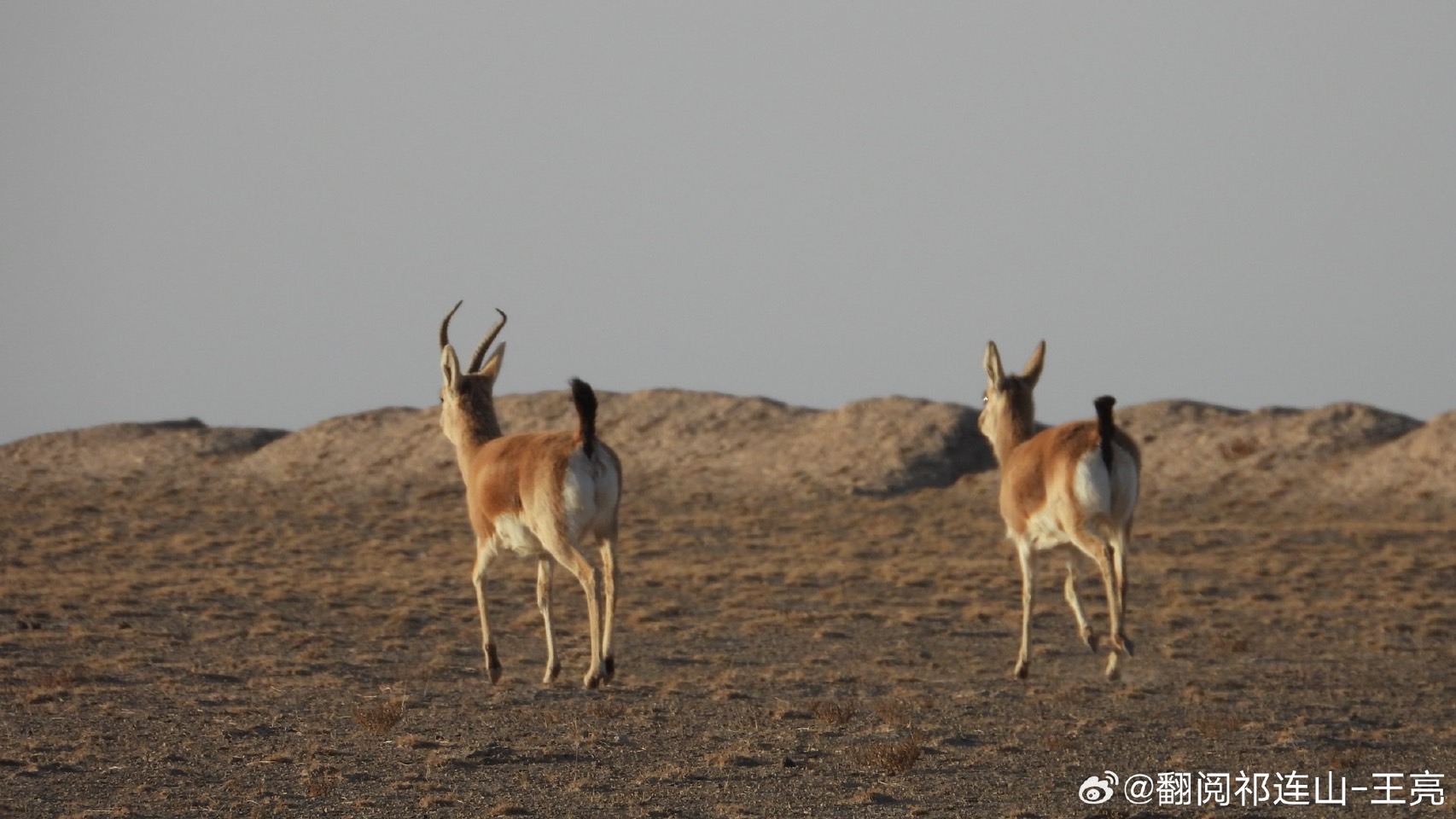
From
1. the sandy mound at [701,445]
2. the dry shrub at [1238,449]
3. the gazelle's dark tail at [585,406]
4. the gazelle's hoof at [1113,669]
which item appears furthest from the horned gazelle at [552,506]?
the dry shrub at [1238,449]

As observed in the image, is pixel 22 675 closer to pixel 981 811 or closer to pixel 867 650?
pixel 867 650

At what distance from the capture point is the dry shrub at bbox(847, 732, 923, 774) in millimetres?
10875

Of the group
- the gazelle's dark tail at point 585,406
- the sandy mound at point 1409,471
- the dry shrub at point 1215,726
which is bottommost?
the dry shrub at point 1215,726

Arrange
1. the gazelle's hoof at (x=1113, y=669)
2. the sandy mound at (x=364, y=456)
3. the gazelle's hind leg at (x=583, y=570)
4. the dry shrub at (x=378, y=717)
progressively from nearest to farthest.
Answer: the dry shrub at (x=378, y=717), the gazelle's hind leg at (x=583, y=570), the gazelle's hoof at (x=1113, y=669), the sandy mound at (x=364, y=456)

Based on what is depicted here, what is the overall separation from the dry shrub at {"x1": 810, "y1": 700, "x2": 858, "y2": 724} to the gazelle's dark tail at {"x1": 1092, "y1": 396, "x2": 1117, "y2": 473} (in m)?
3.10

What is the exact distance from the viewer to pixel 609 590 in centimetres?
1369

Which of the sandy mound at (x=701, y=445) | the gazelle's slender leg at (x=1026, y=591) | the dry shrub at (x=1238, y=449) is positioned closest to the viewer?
the gazelle's slender leg at (x=1026, y=591)

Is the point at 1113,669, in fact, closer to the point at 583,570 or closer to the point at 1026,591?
the point at 1026,591

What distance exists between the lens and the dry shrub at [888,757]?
10875mm

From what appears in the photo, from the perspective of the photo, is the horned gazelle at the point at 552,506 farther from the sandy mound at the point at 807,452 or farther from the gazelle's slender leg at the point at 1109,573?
the sandy mound at the point at 807,452

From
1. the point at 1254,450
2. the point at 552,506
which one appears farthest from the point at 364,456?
the point at 552,506

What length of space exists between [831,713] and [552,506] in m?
2.91

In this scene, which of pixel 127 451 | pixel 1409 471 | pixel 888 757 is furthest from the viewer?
pixel 127 451

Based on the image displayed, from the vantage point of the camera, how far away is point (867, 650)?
63.7 ft
